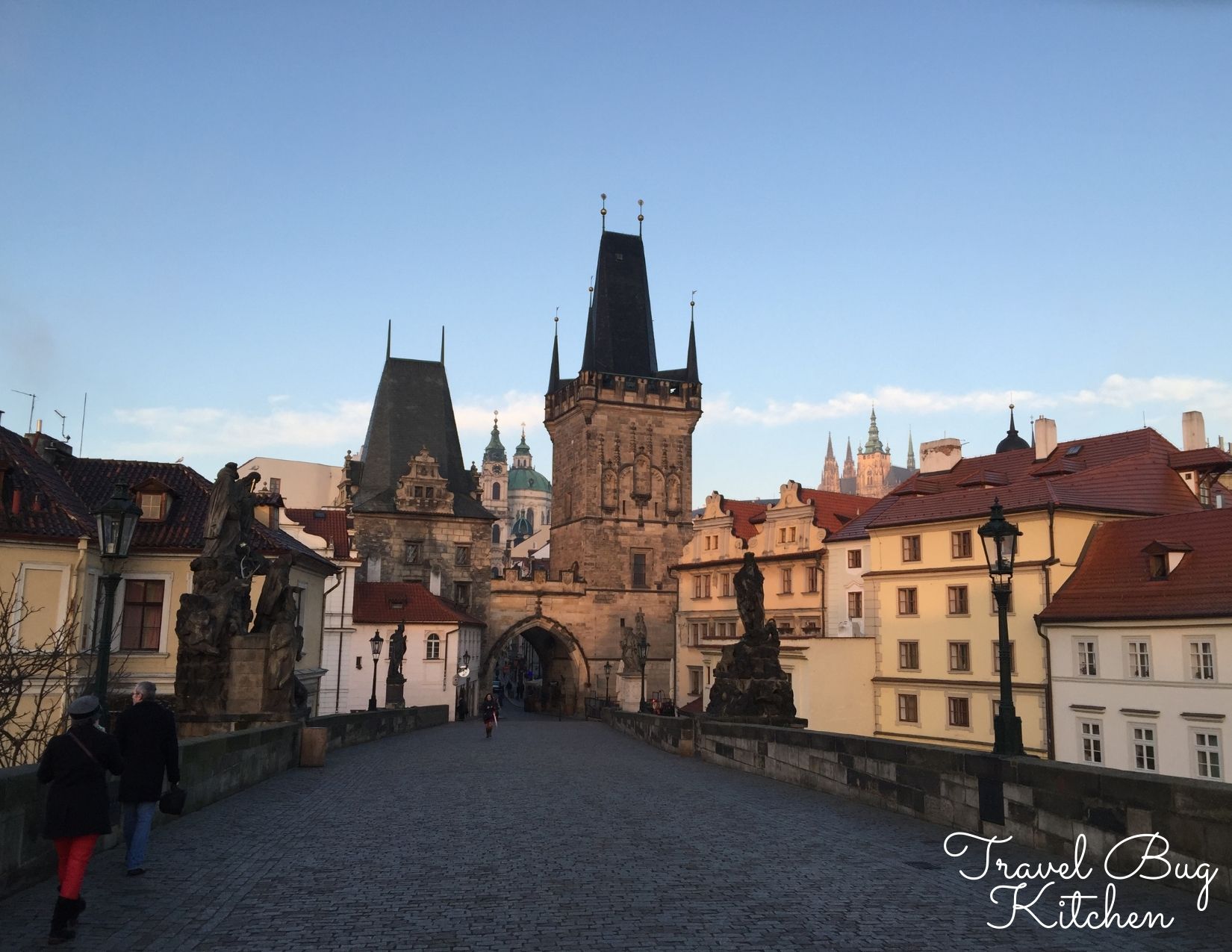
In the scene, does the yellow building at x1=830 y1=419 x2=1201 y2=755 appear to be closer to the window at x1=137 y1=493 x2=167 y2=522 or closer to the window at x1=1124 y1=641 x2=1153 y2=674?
the window at x1=1124 y1=641 x2=1153 y2=674

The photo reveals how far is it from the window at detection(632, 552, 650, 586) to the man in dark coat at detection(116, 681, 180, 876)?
198 feet

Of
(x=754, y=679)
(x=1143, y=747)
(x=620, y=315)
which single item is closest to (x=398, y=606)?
(x=620, y=315)

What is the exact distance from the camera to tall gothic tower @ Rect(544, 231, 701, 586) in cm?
6931

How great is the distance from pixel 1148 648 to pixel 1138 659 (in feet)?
1.76

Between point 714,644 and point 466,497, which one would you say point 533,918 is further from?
point 466,497

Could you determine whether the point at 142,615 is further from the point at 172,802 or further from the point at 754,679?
the point at 172,802

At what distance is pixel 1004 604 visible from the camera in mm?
12609

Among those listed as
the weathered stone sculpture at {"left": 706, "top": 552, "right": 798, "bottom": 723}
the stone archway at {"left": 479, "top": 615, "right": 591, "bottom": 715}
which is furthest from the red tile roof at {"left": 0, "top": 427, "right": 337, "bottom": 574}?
the stone archway at {"left": 479, "top": 615, "right": 591, "bottom": 715}

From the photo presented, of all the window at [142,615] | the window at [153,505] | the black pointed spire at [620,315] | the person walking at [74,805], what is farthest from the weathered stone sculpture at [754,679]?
the black pointed spire at [620,315]

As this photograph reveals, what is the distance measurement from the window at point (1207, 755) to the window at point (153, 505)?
28.6 metres

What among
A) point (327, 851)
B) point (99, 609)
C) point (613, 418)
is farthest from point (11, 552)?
point (613, 418)

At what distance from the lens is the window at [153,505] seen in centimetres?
3138

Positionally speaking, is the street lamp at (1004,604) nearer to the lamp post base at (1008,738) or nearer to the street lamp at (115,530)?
the lamp post base at (1008,738)

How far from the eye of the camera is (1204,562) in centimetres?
3025
